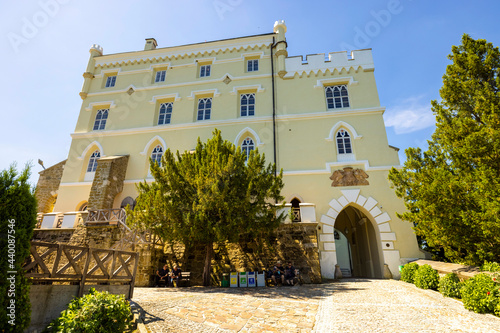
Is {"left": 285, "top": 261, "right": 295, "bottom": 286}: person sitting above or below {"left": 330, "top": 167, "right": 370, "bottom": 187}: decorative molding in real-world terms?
below

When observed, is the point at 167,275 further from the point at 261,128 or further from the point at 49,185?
the point at 49,185

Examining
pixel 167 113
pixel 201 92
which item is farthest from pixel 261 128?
pixel 167 113

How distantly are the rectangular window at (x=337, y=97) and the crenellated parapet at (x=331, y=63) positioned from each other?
4.18ft

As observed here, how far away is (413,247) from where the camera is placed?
14.2 meters

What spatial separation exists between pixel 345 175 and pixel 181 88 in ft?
46.4

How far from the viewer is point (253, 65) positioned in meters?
21.2

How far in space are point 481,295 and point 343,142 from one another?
11.7 metres

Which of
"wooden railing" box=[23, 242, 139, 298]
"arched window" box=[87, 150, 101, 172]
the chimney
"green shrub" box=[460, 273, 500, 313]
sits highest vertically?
the chimney

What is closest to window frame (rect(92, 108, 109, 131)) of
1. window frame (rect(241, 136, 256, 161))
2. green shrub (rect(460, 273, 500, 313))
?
window frame (rect(241, 136, 256, 161))

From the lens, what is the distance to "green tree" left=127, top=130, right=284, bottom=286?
35.7ft

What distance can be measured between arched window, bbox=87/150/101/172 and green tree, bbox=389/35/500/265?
2016 centimetres

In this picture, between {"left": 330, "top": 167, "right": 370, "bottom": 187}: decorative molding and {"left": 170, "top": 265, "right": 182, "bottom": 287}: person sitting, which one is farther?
{"left": 330, "top": 167, "right": 370, "bottom": 187}: decorative molding

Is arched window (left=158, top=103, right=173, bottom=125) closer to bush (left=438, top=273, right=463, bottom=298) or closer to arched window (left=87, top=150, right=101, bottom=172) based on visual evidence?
arched window (left=87, top=150, right=101, bottom=172)

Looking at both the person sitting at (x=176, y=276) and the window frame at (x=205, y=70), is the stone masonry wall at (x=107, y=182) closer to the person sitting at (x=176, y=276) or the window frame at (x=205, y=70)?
the person sitting at (x=176, y=276)
